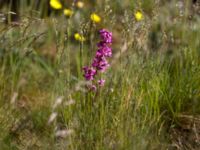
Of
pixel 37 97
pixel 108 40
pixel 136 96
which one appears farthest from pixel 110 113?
pixel 37 97

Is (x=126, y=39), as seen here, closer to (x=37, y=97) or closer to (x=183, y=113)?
(x=183, y=113)

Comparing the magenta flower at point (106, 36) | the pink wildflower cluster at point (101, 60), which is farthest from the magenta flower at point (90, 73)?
the magenta flower at point (106, 36)

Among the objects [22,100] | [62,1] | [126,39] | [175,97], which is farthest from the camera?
[62,1]

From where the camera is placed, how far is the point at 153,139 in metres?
2.59

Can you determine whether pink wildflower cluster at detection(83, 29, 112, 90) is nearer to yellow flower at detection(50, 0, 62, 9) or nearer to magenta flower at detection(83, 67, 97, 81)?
magenta flower at detection(83, 67, 97, 81)

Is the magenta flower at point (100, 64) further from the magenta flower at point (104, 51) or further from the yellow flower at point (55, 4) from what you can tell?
the yellow flower at point (55, 4)

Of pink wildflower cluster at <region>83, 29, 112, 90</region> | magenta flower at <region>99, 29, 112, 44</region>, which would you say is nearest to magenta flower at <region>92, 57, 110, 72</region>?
pink wildflower cluster at <region>83, 29, 112, 90</region>

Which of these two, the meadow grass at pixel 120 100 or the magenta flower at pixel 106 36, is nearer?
the meadow grass at pixel 120 100

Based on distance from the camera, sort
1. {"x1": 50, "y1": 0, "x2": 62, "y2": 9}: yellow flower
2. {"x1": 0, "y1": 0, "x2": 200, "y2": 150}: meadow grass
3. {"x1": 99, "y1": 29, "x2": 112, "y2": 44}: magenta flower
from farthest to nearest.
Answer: {"x1": 50, "y1": 0, "x2": 62, "y2": 9}: yellow flower < {"x1": 99, "y1": 29, "x2": 112, "y2": 44}: magenta flower < {"x1": 0, "y1": 0, "x2": 200, "y2": 150}: meadow grass

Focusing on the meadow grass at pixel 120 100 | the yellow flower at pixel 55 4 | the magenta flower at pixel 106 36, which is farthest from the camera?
the yellow flower at pixel 55 4

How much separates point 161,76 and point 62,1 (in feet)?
10.4

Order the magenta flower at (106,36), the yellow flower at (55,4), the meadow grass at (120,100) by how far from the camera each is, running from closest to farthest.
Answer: the meadow grass at (120,100) < the magenta flower at (106,36) < the yellow flower at (55,4)

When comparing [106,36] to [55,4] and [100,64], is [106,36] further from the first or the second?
[55,4]

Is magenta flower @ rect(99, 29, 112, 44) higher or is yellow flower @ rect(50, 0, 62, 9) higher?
yellow flower @ rect(50, 0, 62, 9)
